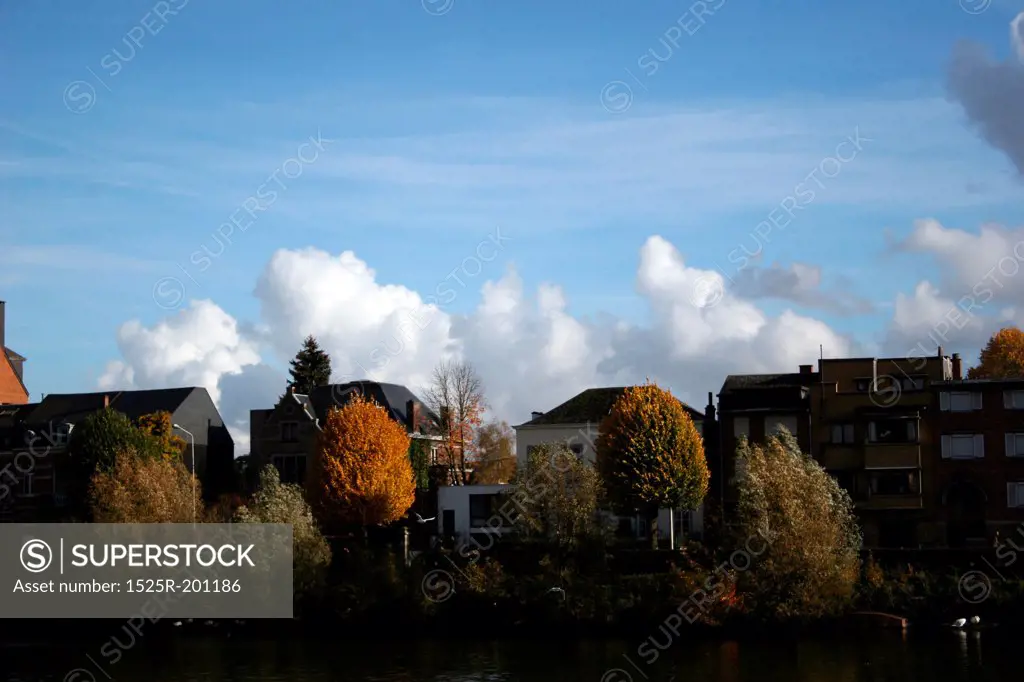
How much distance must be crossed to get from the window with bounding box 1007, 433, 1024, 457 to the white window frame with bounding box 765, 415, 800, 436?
13.4 meters

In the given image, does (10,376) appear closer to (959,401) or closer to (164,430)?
(164,430)

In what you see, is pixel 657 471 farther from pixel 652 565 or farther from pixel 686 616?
pixel 686 616

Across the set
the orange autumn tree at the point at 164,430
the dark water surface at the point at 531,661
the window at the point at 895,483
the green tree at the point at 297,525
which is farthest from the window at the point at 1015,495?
the orange autumn tree at the point at 164,430

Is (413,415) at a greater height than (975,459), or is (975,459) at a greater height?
(413,415)

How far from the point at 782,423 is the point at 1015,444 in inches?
582

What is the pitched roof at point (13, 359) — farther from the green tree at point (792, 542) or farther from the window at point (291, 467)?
the green tree at point (792, 542)

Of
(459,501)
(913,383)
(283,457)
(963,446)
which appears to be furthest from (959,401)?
(283,457)

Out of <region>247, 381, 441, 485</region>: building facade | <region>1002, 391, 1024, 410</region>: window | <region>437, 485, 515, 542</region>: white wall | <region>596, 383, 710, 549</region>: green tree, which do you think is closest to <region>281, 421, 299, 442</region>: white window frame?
<region>247, 381, 441, 485</region>: building facade

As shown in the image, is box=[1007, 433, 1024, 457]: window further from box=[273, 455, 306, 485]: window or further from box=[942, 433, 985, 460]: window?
box=[273, 455, 306, 485]: window

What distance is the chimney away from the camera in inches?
4163

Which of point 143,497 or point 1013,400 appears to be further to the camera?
point 1013,400

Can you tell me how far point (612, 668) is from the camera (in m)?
57.9

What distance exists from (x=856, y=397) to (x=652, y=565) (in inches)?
811

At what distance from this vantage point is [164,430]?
100 m
